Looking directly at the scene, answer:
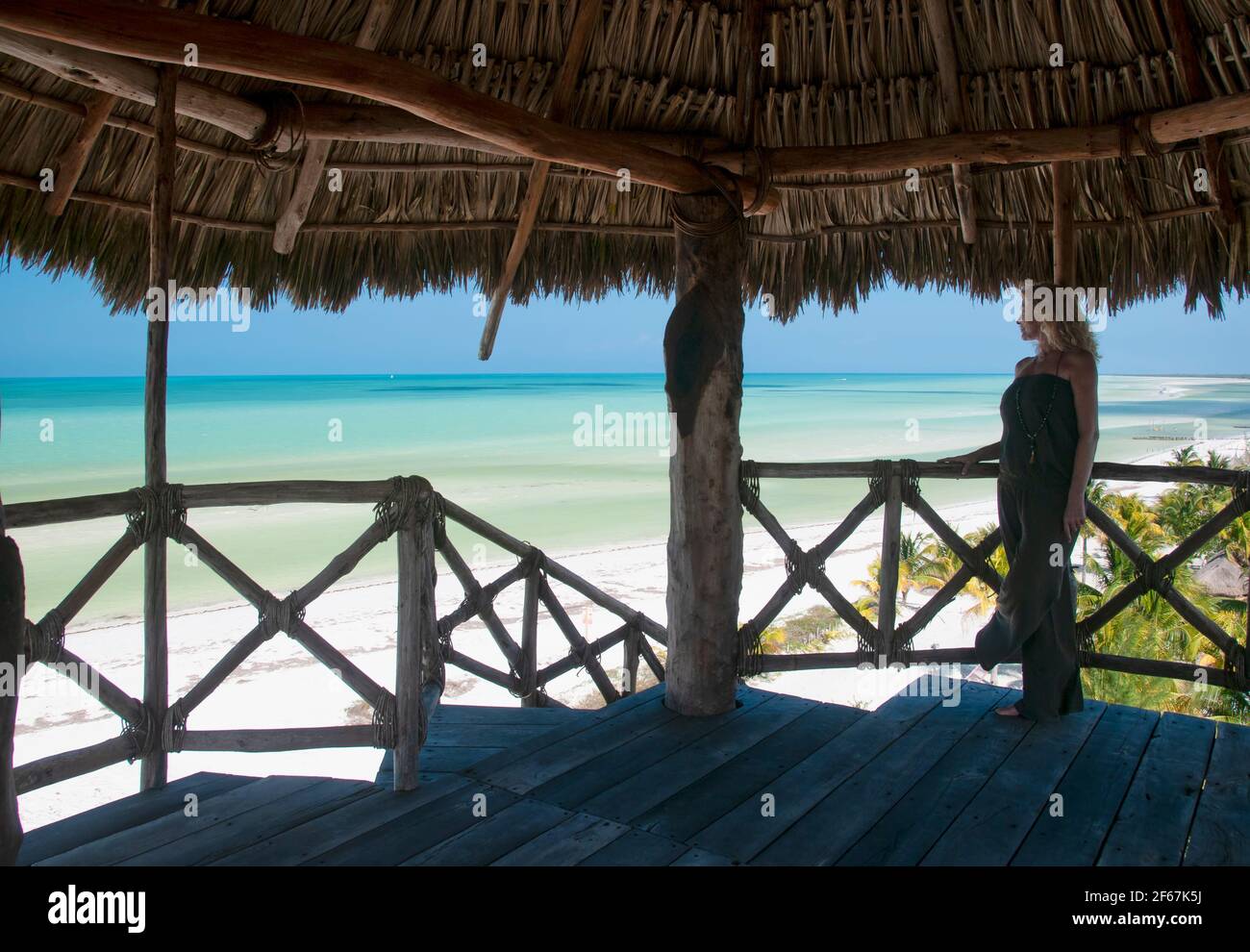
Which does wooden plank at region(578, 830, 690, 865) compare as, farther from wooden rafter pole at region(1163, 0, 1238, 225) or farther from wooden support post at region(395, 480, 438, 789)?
wooden rafter pole at region(1163, 0, 1238, 225)

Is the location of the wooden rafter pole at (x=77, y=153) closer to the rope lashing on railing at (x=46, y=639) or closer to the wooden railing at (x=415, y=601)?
the wooden railing at (x=415, y=601)

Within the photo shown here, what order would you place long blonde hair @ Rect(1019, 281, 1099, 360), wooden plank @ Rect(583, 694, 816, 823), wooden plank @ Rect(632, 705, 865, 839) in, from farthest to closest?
long blonde hair @ Rect(1019, 281, 1099, 360)
wooden plank @ Rect(583, 694, 816, 823)
wooden plank @ Rect(632, 705, 865, 839)

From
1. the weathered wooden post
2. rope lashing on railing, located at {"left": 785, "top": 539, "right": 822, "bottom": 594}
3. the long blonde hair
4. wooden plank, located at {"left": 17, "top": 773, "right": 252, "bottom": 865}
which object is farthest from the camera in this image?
rope lashing on railing, located at {"left": 785, "top": 539, "right": 822, "bottom": 594}

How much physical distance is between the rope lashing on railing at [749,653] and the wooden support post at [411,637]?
1.32 m

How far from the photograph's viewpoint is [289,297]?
431cm

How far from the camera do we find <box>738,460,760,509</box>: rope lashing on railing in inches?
137

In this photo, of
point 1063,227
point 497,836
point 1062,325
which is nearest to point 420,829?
point 497,836

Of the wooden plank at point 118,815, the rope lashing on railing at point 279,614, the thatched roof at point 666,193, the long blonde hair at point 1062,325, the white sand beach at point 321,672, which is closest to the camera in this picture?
the wooden plank at point 118,815

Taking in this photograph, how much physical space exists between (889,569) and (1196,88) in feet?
6.85

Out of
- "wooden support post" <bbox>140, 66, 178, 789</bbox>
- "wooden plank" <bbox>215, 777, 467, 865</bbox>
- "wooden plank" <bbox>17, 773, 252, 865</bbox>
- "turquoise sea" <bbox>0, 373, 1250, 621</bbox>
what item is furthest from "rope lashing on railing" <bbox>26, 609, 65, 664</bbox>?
"turquoise sea" <bbox>0, 373, 1250, 621</bbox>

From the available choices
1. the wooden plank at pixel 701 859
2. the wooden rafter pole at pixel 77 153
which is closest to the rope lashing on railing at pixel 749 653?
the wooden plank at pixel 701 859

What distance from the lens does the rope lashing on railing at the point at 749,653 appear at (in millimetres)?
3541

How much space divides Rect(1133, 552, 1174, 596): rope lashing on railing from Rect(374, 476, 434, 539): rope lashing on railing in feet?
8.81

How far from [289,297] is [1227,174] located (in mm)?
4045
